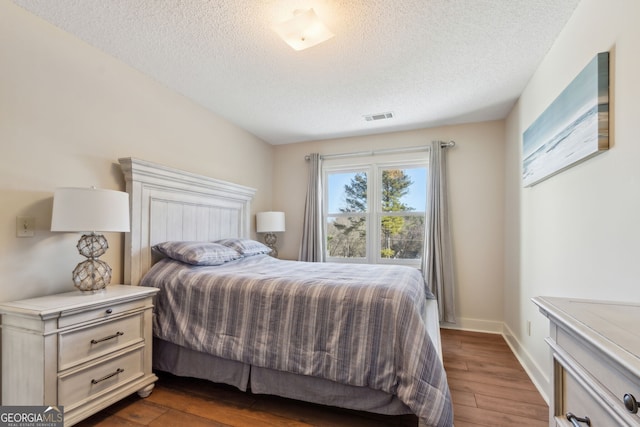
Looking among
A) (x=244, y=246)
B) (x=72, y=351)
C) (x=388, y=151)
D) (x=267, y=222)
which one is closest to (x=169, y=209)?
(x=244, y=246)

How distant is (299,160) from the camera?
434 centimetres

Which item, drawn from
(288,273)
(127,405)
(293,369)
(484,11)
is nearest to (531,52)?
(484,11)

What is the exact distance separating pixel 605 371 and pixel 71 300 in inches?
89.8

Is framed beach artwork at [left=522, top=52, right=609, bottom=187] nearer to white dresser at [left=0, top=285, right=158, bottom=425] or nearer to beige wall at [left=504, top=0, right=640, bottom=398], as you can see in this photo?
beige wall at [left=504, top=0, right=640, bottom=398]

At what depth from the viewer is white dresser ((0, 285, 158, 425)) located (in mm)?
1486

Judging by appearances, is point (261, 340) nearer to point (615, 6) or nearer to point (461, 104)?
point (615, 6)

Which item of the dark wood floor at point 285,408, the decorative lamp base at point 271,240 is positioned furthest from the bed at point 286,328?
the decorative lamp base at point 271,240

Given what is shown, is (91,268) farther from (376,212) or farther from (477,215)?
(477,215)

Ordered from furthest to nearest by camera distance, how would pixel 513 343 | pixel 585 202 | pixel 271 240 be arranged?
pixel 271 240 → pixel 513 343 → pixel 585 202

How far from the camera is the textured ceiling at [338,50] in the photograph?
174cm

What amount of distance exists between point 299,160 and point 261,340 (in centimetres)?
294

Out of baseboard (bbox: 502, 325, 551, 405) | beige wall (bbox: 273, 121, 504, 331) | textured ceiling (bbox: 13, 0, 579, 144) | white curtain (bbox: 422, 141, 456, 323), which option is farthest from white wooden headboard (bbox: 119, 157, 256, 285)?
baseboard (bbox: 502, 325, 551, 405)

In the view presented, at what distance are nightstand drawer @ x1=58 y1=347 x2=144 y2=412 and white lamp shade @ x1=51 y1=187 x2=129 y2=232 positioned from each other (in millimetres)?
790

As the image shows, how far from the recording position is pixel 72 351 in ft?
5.22
